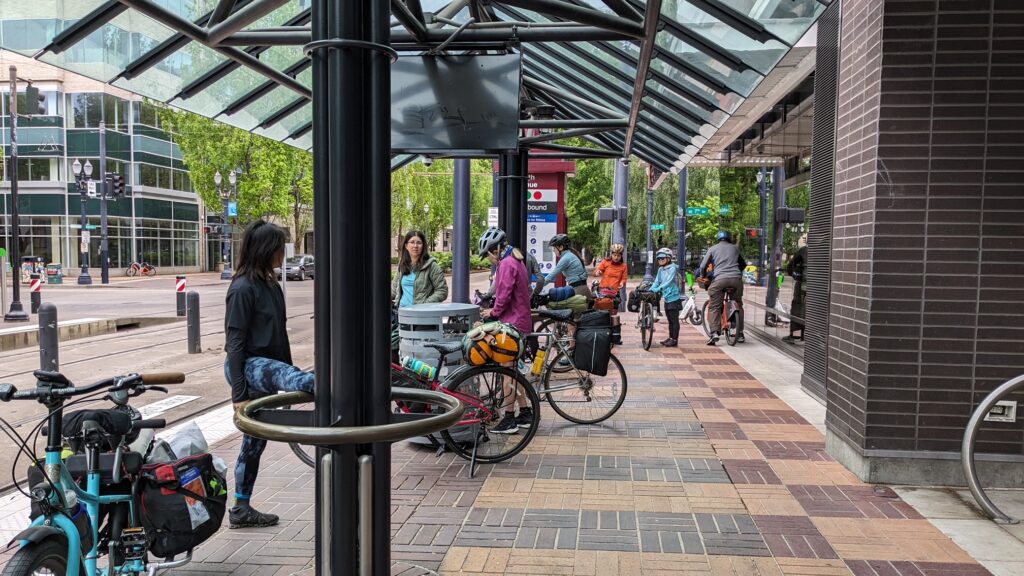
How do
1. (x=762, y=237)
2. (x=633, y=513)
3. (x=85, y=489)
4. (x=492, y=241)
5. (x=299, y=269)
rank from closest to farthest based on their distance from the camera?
(x=85, y=489)
(x=633, y=513)
(x=492, y=241)
(x=762, y=237)
(x=299, y=269)

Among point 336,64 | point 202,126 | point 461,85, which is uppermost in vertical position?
point 202,126

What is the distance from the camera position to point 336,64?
2205 millimetres

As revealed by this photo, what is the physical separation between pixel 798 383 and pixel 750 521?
529 centimetres

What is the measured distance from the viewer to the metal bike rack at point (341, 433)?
214cm

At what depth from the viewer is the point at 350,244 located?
7.27ft

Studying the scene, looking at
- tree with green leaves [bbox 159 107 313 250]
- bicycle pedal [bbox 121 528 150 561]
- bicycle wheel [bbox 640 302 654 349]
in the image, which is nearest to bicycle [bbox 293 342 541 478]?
bicycle pedal [bbox 121 528 150 561]

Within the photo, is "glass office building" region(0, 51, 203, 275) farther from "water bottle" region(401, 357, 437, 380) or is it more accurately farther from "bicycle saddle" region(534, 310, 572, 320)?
"water bottle" region(401, 357, 437, 380)

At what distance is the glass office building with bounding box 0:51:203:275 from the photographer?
1582 inches

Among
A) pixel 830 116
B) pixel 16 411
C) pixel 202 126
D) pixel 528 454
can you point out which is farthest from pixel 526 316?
pixel 202 126

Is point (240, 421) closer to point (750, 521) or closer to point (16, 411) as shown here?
point (750, 521)

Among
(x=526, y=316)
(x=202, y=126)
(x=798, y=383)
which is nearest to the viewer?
(x=526, y=316)

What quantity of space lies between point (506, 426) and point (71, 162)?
4259 cm

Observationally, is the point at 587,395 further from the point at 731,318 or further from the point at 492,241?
the point at 731,318

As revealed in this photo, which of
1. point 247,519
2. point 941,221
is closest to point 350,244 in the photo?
point 247,519
